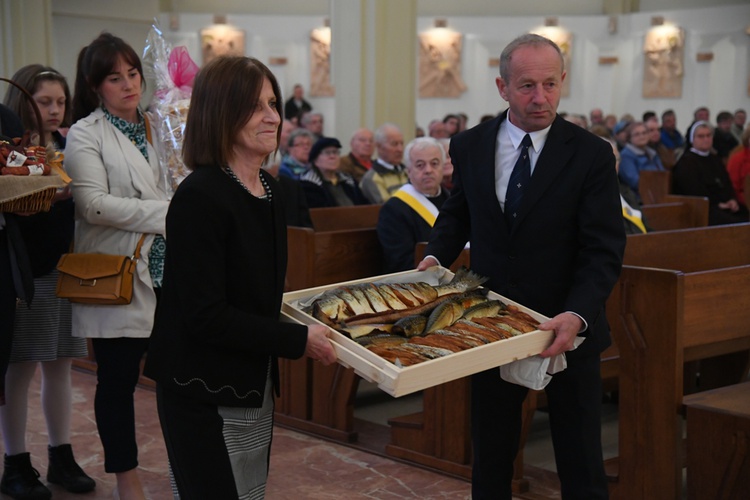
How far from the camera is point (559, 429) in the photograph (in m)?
2.82

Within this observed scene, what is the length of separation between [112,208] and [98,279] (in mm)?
251

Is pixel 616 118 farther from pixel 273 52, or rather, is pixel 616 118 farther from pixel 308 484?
pixel 308 484

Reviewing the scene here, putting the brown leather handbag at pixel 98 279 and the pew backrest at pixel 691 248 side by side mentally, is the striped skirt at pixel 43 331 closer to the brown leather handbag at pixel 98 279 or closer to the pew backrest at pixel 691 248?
the brown leather handbag at pixel 98 279

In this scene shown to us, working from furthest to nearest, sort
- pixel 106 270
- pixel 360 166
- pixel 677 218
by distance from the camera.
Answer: pixel 360 166
pixel 677 218
pixel 106 270

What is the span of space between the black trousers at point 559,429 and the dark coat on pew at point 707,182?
7568 mm

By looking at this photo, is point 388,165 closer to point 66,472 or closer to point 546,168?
Result: point 66,472

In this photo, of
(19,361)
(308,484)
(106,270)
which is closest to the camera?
(106,270)

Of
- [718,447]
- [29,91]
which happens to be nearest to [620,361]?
[718,447]

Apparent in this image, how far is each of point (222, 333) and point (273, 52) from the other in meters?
16.8

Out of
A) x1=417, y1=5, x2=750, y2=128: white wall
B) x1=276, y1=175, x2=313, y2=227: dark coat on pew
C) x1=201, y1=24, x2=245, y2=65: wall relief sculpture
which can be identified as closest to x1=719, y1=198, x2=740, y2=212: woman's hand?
x1=276, y1=175, x2=313, y2=227: dark coat on pew

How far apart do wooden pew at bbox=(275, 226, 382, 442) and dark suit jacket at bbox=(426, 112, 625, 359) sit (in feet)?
6.87

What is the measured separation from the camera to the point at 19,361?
379cm

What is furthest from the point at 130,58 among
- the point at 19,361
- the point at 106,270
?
the point at 19,361

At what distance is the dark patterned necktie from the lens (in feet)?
9.03
